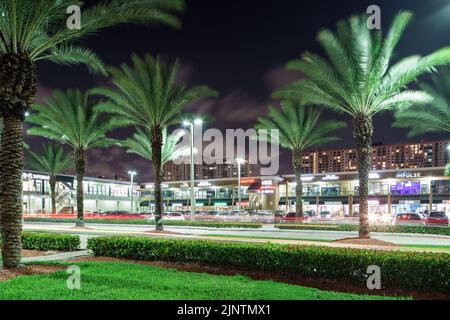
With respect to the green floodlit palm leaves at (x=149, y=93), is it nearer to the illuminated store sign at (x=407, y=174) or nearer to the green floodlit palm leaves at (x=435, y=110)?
the green floodlit palm leaves at (x=435, y=110)

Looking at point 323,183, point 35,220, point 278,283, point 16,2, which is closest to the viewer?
point 278,283

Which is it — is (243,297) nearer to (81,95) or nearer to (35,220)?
(81,95)

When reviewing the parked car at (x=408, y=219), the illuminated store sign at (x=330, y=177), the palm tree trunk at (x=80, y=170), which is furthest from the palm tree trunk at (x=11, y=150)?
the illuminated store sign at (x=330, y=177)

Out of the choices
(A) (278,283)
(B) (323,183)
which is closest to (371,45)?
(A) (278,283)

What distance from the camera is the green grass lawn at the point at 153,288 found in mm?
8984

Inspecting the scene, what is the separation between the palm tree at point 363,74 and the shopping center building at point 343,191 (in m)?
42.6

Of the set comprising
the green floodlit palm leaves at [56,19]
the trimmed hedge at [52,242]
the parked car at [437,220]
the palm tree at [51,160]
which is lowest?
the parked car at [437,220]

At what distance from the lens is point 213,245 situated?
547 inches

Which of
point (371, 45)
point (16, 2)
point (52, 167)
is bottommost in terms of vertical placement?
point (52, 167)

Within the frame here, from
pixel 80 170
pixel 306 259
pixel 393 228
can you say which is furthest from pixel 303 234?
pixel 306 259

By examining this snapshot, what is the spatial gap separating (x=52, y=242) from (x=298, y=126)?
2560 cm

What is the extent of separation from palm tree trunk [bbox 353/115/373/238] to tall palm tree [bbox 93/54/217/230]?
10609 millimetres

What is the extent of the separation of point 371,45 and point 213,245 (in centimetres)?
1425
